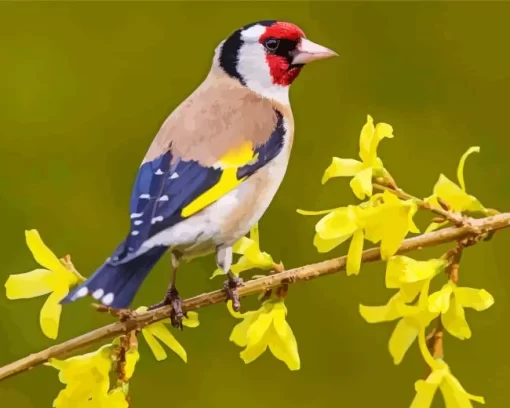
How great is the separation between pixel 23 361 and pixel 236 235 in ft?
0.56

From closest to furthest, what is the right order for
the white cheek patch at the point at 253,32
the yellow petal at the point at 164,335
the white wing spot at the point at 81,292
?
the white wing spot at the point at 81,292, the yellow petal at the point at 164,335, the white cheek patch at the point at 253,32

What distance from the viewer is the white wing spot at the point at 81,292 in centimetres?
51

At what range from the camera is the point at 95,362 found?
0.59 m

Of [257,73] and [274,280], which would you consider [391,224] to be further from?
[257,73]

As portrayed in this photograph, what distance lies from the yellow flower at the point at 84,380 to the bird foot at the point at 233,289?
92 millimetres

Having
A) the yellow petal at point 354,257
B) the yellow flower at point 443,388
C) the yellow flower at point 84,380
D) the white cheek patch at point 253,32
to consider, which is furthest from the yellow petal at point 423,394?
the white cheek patch at point 253,32

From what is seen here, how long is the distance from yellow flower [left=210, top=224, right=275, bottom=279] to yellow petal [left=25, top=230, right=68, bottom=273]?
4.7 inches

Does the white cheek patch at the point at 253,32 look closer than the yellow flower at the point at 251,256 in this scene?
No

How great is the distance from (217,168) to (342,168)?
11cm

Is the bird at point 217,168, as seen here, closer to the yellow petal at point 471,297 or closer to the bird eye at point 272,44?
the bird eye at point 272,44

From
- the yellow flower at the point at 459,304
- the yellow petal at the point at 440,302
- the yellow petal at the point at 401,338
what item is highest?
the yellow petal at the point at 440,302

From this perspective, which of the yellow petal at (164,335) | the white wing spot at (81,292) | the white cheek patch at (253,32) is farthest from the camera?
the white cheek patch at (253,32)

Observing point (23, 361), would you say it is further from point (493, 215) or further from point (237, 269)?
point (493, 215)

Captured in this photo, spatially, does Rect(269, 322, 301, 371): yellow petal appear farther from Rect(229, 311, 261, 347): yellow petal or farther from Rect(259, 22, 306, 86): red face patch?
Rect(259, 22, 306, 86): red face patch
